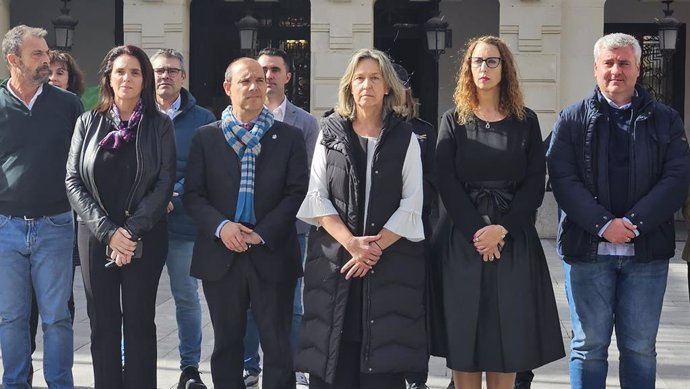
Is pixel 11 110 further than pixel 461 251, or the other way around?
pixel 11 110

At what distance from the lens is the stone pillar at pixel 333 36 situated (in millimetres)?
16266

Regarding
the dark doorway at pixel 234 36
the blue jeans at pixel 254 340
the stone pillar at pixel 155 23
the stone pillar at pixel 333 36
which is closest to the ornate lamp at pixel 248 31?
the stone pillar at pixel 333 36

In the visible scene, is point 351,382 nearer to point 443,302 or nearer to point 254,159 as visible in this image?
point 443,302

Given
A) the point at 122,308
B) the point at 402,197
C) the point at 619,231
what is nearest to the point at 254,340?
the point at 122,308

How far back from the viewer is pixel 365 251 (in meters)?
5.38

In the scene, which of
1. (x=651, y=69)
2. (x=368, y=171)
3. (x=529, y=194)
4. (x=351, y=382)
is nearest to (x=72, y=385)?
(x=351, y=382)

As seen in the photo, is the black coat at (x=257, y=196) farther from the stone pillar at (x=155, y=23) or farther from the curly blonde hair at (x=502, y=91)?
the stone pillar at (x=155, y=23)

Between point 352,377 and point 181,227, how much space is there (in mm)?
1958

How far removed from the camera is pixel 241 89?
607cm

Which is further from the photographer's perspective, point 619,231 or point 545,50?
point 545,50

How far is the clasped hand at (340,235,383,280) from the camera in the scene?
5.39 metres

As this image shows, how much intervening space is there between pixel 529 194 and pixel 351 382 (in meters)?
1.45

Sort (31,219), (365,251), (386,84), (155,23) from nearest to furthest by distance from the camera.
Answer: (365,251), (386,84), (31,219), (155,23)

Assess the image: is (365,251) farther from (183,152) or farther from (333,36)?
(333,36)
